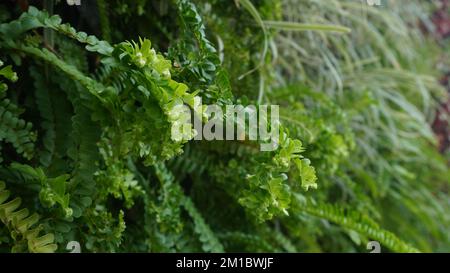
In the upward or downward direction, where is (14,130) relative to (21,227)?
upward

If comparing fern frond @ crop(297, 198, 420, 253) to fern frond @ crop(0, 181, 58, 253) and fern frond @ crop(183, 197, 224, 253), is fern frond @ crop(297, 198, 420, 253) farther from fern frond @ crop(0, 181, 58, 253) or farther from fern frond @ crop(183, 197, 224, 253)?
fern frond @ crop(0, 181, 58, 253)

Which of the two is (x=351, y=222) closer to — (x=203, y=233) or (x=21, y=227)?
(x=203, y=233)

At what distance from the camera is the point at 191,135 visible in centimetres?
57

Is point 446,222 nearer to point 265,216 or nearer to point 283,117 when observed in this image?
point 283,117

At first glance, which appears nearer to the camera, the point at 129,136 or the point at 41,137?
the point at 129,136

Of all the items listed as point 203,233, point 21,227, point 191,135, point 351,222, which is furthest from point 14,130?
point 351,222

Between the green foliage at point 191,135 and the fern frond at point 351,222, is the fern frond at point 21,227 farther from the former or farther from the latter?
the fern frond at point 351,222

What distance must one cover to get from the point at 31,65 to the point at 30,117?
9 centimetres

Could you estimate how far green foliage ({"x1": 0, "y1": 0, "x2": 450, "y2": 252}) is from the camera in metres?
0.63

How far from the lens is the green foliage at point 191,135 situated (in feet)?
2.05

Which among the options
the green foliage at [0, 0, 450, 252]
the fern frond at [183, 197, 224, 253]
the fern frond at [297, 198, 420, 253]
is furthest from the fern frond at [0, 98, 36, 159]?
the fern frond at [297, 198, 420, 253]

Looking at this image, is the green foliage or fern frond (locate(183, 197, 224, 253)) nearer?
the green foliage
